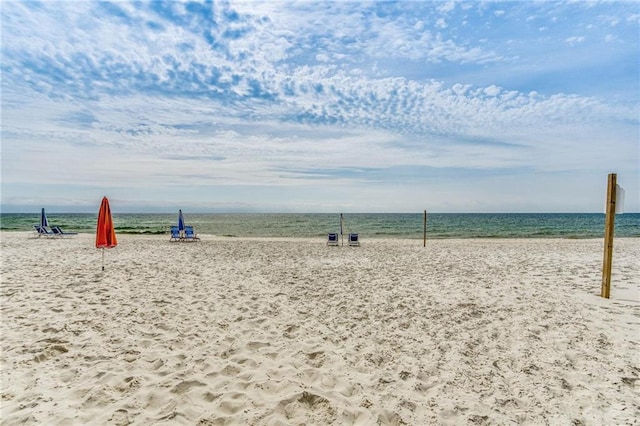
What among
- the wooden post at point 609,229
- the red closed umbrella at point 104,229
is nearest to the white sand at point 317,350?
the wooden post at point 609,229

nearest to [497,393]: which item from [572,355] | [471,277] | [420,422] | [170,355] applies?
[420,422]

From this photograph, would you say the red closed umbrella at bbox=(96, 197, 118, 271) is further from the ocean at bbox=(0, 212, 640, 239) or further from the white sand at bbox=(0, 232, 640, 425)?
the ocean at bbox=(0, 212, 640, 239)

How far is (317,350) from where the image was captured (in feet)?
15.6

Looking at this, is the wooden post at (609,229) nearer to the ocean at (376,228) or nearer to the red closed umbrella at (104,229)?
the red closed umbrella at (104,229)

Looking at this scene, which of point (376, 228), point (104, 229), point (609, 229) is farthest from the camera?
point (376, 228)

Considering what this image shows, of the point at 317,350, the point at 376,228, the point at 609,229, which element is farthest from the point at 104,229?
the point at 376,228

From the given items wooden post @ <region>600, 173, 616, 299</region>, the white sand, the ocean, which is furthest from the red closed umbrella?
the ocean

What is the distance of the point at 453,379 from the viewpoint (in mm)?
3982

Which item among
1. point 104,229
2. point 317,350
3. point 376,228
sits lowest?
point 376,228

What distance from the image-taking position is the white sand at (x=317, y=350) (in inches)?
134

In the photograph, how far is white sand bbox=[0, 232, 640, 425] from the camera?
11.2 ft

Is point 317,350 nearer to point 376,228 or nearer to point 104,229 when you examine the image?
point 104,229

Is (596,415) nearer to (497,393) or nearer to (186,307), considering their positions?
(497,393)

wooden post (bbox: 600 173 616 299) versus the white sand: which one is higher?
wooden post (bbox: 600 173 616 299)
